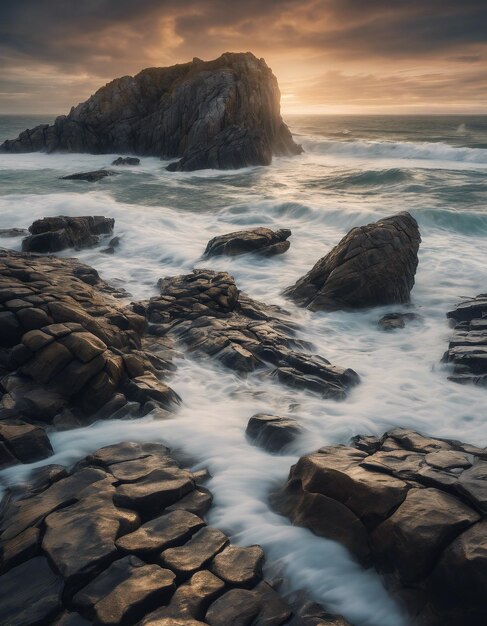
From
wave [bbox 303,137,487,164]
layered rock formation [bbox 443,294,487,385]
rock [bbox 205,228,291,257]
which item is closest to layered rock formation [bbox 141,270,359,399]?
layered rock formation [bbox 443,294,487,385]

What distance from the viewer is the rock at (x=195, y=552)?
3.88 m

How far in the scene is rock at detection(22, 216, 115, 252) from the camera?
49.5 ft

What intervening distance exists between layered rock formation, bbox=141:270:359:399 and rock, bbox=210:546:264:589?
3741 mm

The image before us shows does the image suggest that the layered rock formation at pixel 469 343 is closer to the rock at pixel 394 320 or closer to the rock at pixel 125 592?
the rock at pixel 394 320

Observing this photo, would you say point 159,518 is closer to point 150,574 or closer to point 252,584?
point 150,574

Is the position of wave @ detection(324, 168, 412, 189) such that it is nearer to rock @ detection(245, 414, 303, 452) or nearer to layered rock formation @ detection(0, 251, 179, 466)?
layered rock formation @ detection(0, 251, 179, 466)

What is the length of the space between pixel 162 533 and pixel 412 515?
208cm

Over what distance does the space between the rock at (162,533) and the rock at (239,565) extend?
368mm

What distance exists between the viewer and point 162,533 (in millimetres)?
4230

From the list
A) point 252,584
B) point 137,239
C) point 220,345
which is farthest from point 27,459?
point 137,239

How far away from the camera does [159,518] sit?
445 centimetres

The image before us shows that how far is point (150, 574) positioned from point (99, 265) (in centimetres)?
1183

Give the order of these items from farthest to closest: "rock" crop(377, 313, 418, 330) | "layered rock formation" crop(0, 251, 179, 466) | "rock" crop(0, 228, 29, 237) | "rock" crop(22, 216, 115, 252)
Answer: "rock" crop(0, 228, 29, 237)
"rock" crop(22, 216, 115, 252)
"rock" crop(377, 313, 418, 330)
"layered rock formation" crop(0, 251, 179, 466)

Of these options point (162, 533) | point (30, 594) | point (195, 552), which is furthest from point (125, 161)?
point (30, 594)
